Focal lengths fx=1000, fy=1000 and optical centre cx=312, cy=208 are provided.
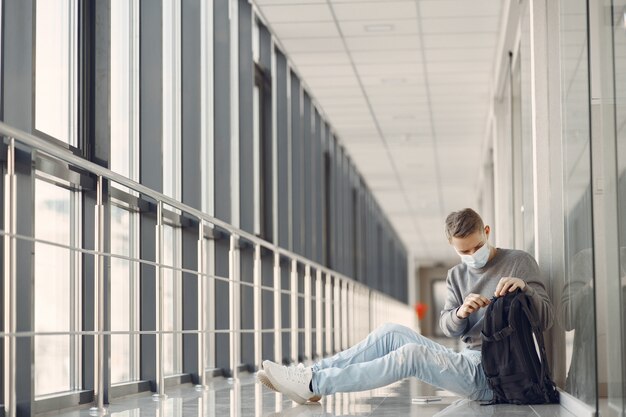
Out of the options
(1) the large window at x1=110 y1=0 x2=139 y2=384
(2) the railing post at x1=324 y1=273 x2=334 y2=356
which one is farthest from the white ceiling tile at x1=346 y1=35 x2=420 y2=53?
(1) the large window at x1=110 y1=0 x2=139 y2=384

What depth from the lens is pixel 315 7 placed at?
594cm

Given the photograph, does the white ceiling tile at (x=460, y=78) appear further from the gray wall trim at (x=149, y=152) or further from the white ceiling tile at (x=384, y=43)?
the gray wall trim at (x=149, y=152)

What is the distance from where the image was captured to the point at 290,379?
3.04 metres

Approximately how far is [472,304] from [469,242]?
0.23 m

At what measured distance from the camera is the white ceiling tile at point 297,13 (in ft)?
19.5

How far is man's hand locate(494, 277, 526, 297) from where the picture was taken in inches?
116

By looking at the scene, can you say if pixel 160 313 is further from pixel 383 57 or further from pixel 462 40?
pixel 383 57

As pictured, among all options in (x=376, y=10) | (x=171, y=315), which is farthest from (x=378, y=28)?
(x=171, y=315)

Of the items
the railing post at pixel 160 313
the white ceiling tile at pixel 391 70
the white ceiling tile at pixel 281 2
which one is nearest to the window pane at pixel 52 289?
the railing post at pixel 160 313

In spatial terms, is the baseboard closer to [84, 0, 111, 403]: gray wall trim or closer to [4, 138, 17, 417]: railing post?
[4, 138, 17, 417]: railing post

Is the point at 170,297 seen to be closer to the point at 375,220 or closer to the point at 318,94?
the point at 318,94

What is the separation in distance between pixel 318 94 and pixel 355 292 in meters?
3.41

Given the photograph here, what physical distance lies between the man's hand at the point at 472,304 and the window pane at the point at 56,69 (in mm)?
1461

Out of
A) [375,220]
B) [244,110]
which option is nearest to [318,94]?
[244,110]
